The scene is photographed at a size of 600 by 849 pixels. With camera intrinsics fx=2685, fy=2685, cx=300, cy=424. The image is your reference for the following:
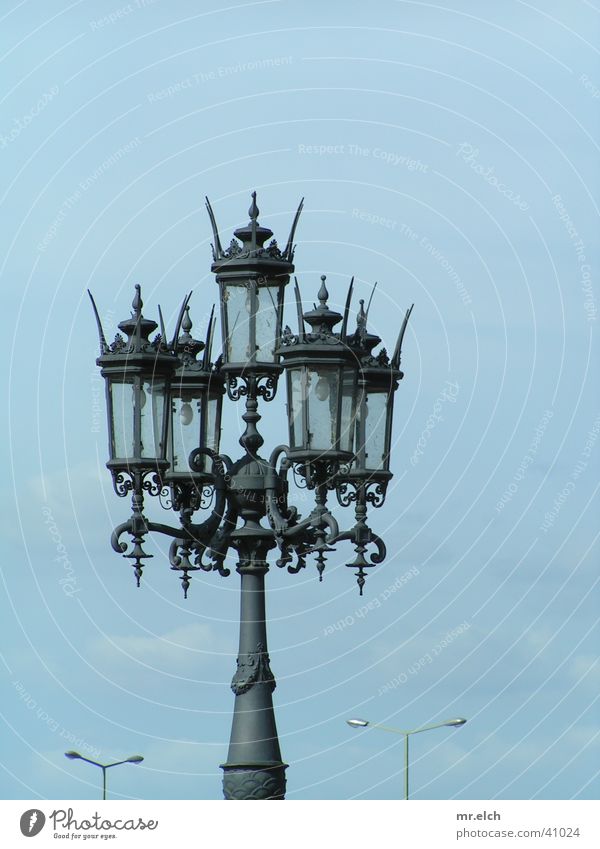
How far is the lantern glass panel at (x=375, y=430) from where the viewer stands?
26.7m

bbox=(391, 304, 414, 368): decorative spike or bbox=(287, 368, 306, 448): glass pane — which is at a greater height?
bbox=(391, 304, 414, 368): decorative spike

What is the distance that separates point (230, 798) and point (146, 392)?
399 centimetres

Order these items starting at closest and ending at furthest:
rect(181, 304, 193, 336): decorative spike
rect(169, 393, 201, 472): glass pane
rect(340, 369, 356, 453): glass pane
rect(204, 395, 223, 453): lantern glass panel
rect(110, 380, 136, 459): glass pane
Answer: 1. rect(340, 369, 356, 453): glass pane
2. rect(110, 380, 136, 459): glass pane
3. rect(169, 393, 201, 472): glass pane
4. rect(204, 395, 223, 453): lantern glass panel
5. rect(181, 304, 193, 336): decorative spike

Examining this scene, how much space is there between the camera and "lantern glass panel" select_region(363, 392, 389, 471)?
87.5 ft

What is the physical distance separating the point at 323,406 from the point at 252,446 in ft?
3.57

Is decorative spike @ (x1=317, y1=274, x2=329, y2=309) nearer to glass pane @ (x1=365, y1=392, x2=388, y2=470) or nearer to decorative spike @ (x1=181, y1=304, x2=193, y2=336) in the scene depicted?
glass pane @ (x1=365, y1=392, x2=388, y2=470)

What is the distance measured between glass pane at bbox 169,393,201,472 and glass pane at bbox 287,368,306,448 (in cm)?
163

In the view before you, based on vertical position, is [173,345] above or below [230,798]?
above

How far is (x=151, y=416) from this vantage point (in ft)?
85.4

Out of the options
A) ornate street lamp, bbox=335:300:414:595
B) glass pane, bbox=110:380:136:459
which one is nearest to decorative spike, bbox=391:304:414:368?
ornate street lamp, bbox=335:300:414:595

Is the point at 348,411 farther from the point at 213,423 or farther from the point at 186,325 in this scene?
the point at 186,325

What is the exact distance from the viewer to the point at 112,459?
2598cm
